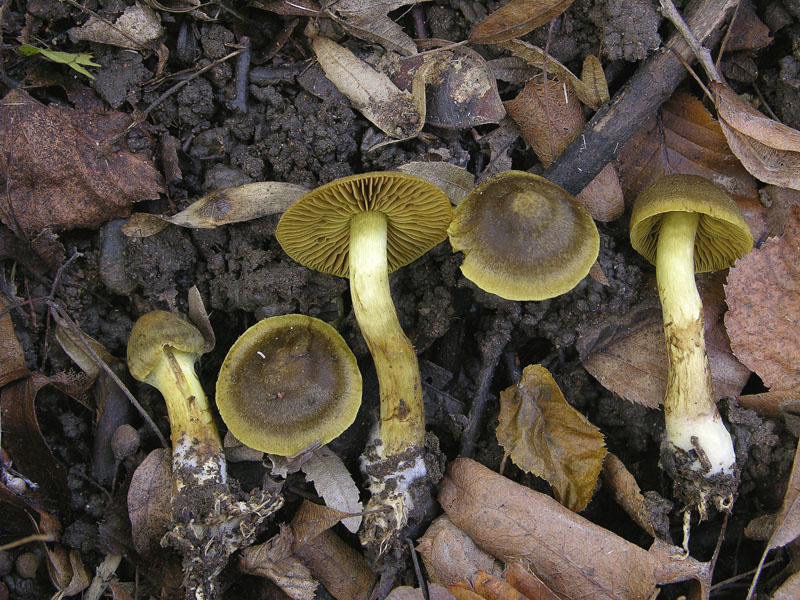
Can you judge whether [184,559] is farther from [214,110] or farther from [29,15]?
[29,15]

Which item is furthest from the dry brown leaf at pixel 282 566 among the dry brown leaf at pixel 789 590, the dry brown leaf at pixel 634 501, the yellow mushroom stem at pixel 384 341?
the dry brown leaf at pixel 789 590

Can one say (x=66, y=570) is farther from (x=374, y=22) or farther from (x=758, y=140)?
(x=758, y=140)

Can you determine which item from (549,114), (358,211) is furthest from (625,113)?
(358,211)

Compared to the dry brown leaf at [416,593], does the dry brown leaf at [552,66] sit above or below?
above

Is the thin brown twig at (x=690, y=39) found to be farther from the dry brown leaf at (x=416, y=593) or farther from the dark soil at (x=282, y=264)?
the dry brown leaf at (x=416, y=593)

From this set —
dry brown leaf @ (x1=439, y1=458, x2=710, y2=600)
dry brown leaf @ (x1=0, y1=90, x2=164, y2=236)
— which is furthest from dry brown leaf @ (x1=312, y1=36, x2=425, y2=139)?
dry brown leaf @ (x1=439, y1=458, x2=710, y2=600)

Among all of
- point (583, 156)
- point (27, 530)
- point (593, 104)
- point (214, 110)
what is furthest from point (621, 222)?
point (27, 530)

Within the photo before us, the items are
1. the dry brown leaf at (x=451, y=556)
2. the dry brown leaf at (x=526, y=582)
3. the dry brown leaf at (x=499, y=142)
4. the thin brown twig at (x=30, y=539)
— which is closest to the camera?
the thin brown twig at (x=30, y=539)
